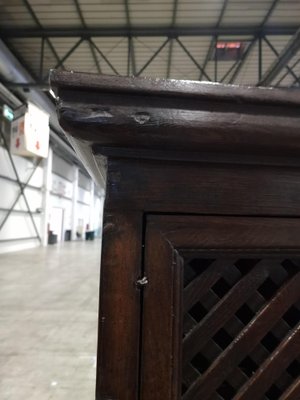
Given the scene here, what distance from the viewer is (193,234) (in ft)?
1.46

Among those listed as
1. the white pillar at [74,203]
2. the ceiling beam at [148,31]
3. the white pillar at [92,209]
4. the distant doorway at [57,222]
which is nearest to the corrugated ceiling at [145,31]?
the ceiling beam at [148,31]

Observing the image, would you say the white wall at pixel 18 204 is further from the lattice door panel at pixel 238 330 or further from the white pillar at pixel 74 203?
the lattice door panel at pixel 238 330

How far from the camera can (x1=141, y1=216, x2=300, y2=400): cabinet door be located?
1.41ft

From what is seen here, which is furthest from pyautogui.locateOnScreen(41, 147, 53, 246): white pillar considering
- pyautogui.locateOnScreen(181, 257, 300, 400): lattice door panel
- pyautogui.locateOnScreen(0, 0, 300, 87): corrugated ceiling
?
pyautogui.locateOnScreen(181, 257, 300, 400): lattice door panel

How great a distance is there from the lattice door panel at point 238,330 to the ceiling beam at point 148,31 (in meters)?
5.95

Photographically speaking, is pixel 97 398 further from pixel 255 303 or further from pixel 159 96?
pixel 159 96

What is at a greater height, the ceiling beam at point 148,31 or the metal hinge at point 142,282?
the ceiling beam at point 148,31

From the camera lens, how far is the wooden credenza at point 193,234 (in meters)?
0.40

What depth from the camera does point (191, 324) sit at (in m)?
0.46

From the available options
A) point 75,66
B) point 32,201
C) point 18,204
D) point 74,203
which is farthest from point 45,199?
point 75,66

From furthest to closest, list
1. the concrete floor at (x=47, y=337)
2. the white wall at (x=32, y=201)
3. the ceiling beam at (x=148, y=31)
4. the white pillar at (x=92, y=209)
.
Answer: the white pillar at (x=92, y=209) < the white wall at (x=32, y=201) < the ceiling beam at (x=148, y=31) < the concrete floor at (x=47, y=337)

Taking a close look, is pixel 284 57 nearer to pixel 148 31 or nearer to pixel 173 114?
pixel 148 31

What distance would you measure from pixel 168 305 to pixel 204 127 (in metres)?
0.22

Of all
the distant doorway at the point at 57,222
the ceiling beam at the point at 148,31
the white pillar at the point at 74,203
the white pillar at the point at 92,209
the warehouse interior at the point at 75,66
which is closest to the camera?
the warehouse interior at the point at 75,66
